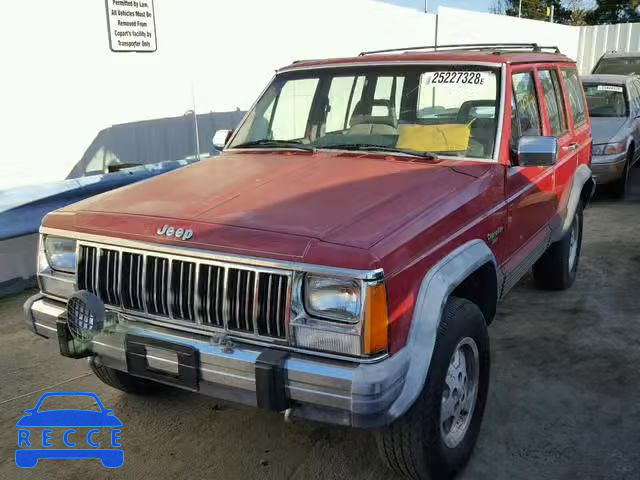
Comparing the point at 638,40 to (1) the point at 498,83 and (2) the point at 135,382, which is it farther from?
(2) the point at 135,382

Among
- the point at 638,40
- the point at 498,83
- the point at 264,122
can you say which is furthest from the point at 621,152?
the point at 638,40

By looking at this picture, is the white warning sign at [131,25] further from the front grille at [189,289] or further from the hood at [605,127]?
the hood at [605,127]

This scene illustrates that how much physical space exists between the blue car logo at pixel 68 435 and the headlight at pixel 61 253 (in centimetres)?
96

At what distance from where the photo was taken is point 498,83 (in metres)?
3.71

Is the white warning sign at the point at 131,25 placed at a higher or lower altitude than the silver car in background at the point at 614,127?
higher

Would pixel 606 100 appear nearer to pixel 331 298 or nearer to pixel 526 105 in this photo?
pixel 526 105

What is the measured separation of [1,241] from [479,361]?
170 inches

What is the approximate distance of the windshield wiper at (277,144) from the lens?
383 centimetres

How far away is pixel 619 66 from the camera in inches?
537

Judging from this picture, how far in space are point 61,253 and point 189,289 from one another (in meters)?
0.88

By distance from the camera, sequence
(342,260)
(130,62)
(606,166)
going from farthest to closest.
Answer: (606,166), (130,62), (342,260)

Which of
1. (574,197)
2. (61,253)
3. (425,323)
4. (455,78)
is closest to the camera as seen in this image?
(425,323)

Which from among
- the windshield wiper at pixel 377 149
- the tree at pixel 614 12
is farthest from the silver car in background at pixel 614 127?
the tree at pixel 614 12

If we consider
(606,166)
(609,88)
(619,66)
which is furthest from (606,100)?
(619,66)
